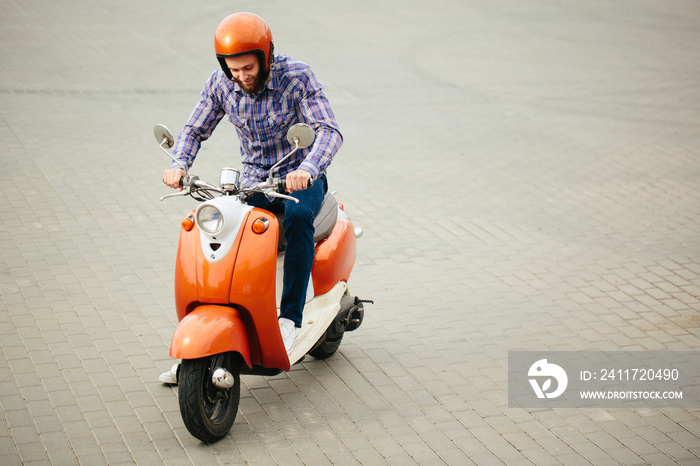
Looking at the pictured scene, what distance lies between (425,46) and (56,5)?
7352 mm

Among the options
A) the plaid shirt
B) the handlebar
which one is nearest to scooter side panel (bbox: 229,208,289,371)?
the handlebar

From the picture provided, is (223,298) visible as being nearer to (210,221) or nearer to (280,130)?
(210,221)

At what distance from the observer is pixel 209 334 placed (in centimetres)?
376

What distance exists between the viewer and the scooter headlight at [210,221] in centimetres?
387

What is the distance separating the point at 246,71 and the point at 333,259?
123 centimetres

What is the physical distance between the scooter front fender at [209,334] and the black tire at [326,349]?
1.01 metres

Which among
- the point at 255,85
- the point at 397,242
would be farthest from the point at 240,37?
the point at 397,242

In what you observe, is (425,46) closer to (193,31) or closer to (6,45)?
(193,31)

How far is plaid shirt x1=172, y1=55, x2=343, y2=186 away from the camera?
14.3 feet

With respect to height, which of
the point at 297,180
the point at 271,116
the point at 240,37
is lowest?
the point at 297,180

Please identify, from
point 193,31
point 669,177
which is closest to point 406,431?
point 669,177
